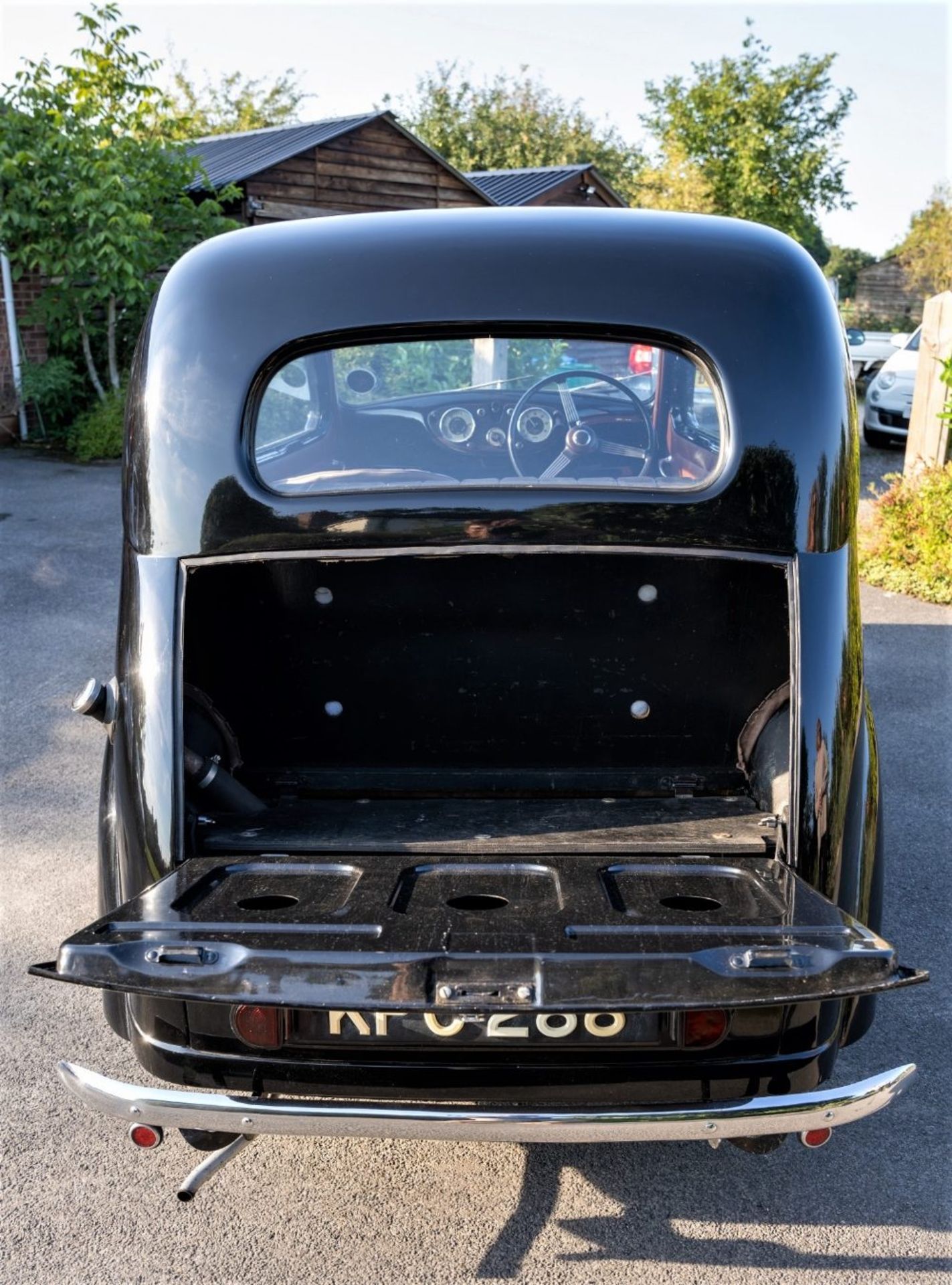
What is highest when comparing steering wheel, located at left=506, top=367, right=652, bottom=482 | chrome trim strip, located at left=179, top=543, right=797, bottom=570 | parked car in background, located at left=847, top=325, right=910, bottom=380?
parked car in background, located at left=847, top=325, right=910, bottom=380

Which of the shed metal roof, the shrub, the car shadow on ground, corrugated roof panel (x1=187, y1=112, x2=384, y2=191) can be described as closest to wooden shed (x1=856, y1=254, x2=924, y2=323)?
the shrub

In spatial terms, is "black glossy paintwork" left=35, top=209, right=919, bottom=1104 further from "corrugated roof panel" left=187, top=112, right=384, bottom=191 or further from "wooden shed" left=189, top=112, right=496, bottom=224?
"wooden shed" left=189, top=112, right=496, bottom=224

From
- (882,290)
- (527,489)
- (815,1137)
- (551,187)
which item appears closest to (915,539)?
(527,489)

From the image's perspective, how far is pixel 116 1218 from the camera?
261 centimetres

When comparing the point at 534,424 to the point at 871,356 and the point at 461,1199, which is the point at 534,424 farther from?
the point at 871,356

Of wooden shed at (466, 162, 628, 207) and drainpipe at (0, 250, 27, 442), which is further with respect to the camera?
wooden shed at (466, 162, 628, 207)

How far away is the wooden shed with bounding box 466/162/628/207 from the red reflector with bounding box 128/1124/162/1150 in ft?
73.0

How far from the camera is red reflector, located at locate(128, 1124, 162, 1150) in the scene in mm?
2311

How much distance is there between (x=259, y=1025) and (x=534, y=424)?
1.65 m

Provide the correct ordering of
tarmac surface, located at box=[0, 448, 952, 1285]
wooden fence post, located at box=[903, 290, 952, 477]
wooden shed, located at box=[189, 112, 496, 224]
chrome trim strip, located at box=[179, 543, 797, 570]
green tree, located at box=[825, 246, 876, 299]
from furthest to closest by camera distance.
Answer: green tree, located at box=[825, 246, 876, 299] < wooden shed, located at box=[189, 112, 496, 224] < wooden fence post, located at box=[903, 290, 952, 477] < chrome trim strip, located at box=[179, 543, 797, 570] < tarmac surface, located at box=[0, 448, 952, 1285]

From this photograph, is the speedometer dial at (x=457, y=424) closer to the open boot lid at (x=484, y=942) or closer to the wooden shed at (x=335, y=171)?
the open boot lid at (x=484, y=942)

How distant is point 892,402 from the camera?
525 inches

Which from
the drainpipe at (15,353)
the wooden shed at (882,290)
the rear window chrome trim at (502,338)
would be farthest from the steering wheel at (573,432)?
the wooden shed at (882,290)

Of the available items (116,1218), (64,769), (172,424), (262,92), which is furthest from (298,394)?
(262,92)
